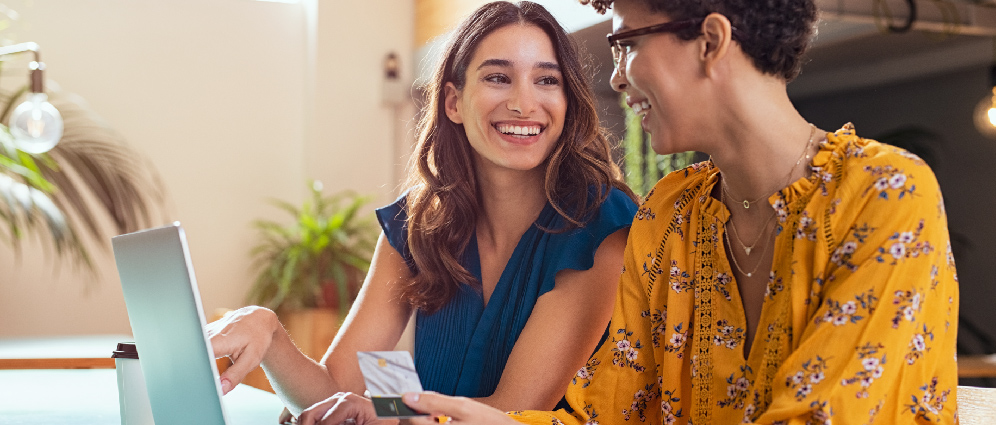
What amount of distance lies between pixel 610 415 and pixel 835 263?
45 cm

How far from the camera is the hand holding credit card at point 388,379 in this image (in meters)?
1.04

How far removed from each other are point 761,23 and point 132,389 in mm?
1030

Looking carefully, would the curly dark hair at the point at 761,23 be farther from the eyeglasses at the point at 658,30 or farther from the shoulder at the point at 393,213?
the shoulder at the point at 393,213

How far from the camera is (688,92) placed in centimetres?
123

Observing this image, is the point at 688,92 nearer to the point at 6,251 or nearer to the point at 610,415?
the point at 610,415

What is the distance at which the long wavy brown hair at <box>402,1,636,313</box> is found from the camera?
1.87 m

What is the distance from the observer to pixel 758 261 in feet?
4.31

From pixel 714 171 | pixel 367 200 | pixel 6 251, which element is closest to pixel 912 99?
pixel 367 200

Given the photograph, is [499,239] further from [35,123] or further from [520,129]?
[35,123]

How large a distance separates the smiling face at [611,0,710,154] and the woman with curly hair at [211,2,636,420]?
515 millimetres

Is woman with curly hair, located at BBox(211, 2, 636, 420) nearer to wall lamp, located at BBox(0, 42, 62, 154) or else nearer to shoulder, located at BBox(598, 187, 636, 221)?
shoulder, located at BBox(598, 187, 636, 221)

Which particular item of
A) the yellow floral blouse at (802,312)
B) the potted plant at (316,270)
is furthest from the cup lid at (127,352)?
the potted plant at (316,270)

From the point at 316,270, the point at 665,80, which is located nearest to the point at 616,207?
the point at 665,80

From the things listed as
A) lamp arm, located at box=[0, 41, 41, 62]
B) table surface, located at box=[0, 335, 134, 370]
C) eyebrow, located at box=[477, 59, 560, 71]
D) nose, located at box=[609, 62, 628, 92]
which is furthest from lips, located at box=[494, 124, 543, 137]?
lamp arm, located at box=[0, 41, 41, 62]
